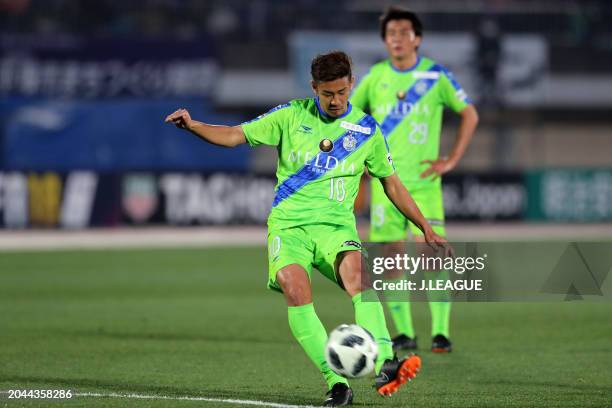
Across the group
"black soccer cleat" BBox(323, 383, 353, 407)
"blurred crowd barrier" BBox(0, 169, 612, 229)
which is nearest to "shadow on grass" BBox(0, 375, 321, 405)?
"black soccer cleat" BBox(323, 383, 353, 407)

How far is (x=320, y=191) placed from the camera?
22.9 ft

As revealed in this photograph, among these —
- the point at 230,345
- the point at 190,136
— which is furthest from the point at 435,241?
the point at 190,136

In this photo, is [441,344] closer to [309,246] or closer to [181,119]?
[309,246]

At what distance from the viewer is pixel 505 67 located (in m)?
27.7

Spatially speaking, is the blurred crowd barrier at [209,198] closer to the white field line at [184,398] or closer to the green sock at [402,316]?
the green sock at [402,316]

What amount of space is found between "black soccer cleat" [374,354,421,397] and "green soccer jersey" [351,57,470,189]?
3352 mm

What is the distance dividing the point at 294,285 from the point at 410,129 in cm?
334

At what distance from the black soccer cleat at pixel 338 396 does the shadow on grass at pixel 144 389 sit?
0.19 m

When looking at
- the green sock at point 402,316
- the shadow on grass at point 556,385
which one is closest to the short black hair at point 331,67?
the shadow on grass at point 556,385

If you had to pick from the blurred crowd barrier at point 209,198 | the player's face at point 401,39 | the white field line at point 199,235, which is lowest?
the white field line at point 199,235

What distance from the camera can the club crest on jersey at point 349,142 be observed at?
6977 mm

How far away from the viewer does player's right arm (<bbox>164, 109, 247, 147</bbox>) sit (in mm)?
6617

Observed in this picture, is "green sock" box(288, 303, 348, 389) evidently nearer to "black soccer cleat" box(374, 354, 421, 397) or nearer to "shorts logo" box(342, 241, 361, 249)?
"black soccer cleat" box(374, 354, 421, 397)

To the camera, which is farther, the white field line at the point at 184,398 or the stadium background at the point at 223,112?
the stadium background at the point at 223,112
